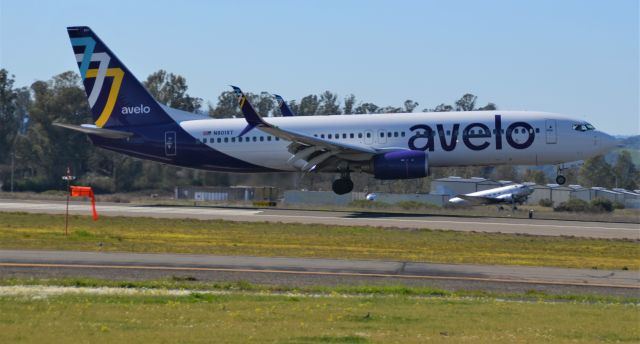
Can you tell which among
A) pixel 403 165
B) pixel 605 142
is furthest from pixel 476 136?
pixel 605 142

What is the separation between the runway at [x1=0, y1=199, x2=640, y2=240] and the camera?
115 feet

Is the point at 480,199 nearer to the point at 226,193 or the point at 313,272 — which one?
the point at 226,193

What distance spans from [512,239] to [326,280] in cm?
1275

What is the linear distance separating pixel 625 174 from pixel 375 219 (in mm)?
69612

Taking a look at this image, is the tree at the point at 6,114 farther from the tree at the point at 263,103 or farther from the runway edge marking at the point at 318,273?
the runway edge marking at the point at 318,273

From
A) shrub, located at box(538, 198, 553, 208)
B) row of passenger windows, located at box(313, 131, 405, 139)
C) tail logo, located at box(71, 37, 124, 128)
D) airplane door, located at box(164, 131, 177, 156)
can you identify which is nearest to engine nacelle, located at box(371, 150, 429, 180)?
row of passenger windows, located at box(313, 131, 405, 139)

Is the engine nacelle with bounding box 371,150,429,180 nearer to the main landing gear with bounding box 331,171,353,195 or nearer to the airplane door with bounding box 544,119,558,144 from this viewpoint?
the main landing gear with bounding box 331,171,353,195

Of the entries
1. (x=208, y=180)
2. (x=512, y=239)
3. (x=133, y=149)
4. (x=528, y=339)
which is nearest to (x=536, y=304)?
(x=528, y=339)

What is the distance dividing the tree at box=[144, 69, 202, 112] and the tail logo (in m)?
40.4

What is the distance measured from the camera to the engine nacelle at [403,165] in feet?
139

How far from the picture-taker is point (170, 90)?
93.4 metres

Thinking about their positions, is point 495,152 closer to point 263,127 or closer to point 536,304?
point 263,127

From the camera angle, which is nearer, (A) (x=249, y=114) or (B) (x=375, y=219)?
(B) (x=375, y=219)

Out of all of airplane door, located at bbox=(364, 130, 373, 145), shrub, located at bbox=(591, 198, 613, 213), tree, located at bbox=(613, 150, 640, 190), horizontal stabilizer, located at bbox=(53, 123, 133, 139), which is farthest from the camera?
tree, located at bbox=(613, 150, 640, 190)
